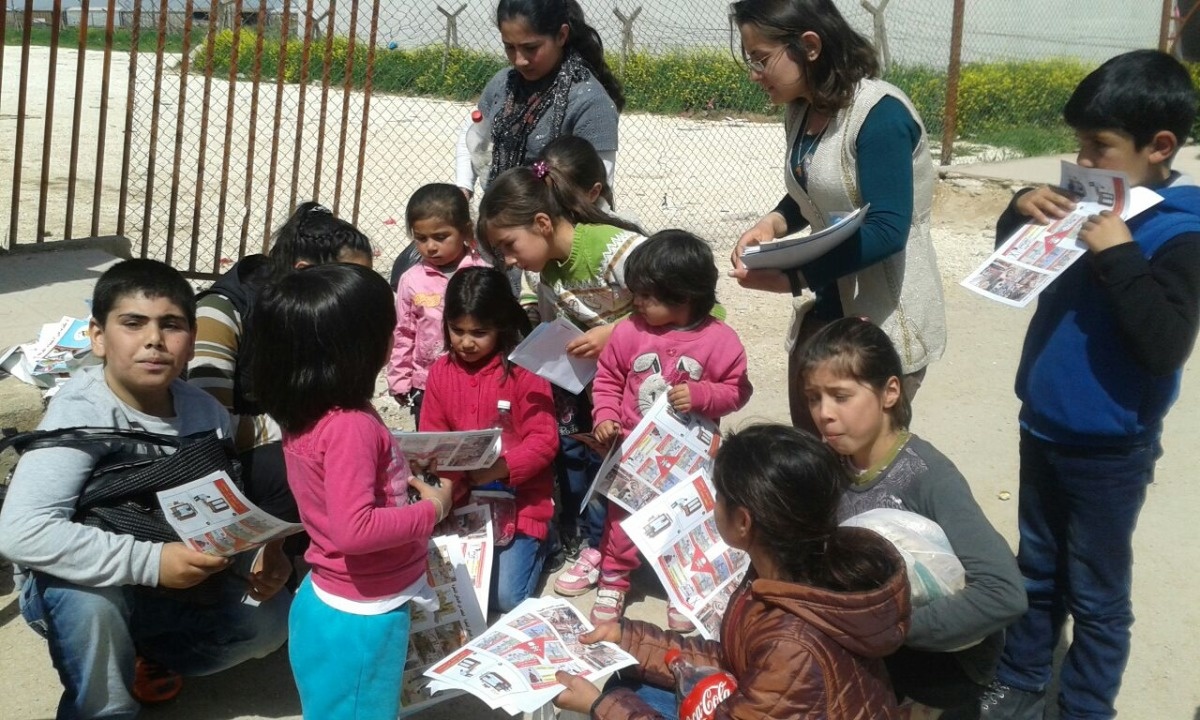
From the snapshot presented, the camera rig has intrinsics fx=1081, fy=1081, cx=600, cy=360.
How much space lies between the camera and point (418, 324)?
3.90 meters

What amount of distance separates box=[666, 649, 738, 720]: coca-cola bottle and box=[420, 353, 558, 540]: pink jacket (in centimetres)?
130

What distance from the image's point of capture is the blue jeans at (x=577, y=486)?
12.5 feet

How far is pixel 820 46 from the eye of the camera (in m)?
2.74

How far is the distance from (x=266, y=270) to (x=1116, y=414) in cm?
244

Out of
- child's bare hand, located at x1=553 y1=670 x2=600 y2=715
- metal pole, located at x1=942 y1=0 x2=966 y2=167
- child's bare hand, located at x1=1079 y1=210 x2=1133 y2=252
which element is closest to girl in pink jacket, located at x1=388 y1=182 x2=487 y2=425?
child's bare hand, located at x1=553 y1=670 x2=600 y2=715

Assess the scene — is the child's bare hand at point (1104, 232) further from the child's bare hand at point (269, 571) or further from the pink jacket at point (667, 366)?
the child's bare hand at point (269, 571)

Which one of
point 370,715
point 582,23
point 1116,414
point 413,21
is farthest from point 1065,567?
point 413,21

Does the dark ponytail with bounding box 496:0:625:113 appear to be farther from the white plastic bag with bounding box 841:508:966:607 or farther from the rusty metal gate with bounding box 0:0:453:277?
the white plastic bag with bounding box 841:508:966:607

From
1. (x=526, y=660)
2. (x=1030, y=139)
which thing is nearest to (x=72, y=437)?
(x=526, y=660)

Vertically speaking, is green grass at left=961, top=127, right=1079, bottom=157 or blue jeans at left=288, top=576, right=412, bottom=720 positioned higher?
green grass at left=961, top=127, right=1079, bottom=157

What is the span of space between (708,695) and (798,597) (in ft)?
1.02

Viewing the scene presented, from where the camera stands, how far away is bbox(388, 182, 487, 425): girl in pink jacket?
384cm

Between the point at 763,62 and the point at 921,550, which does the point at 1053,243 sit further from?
the point at 763,62

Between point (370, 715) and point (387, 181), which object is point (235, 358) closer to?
point (370, 715)
